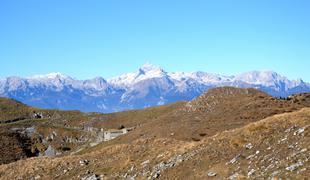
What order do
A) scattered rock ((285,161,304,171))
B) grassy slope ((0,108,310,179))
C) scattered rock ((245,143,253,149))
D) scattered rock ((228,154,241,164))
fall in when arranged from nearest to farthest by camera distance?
scattered rock ((285,161,304,171))
grassy slope ((0,108,310,179))
scattered rock ((228,154,241,164))
scattered rock ((245,143,253,149))

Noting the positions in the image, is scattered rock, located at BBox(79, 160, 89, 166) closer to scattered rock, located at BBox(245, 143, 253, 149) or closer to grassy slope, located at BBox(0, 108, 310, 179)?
grassy slope, located at BBox(0, 108, 310, 179)

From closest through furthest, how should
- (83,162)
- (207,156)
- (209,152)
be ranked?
(207,156) < (209,152) < (83,162)

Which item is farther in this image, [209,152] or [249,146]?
[209,152]

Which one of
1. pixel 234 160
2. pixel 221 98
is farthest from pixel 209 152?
pixel 221 98

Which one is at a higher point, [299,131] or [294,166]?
[299,131]

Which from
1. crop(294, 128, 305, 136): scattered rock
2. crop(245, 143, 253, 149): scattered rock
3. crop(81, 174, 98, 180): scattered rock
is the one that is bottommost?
crop(81, 174, 98, 180): scattered rock

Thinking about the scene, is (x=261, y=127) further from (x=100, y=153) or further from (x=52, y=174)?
(x=52, y=174)

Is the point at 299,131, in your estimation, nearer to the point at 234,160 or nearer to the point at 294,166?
the point at 234,160

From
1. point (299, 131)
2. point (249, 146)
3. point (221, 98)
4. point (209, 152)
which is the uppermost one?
point (299, 131)

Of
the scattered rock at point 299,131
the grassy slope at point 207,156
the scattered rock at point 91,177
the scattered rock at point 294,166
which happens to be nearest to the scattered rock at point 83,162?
the grassy slope at point 207,156

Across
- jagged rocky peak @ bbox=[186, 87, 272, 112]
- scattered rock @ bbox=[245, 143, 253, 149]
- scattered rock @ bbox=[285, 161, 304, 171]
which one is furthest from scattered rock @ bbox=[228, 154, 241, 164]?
jagged rocky peak @ bbox=[186, 87, 272, 112]

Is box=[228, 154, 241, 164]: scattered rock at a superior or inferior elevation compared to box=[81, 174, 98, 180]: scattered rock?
superior

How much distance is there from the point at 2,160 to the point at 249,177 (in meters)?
79.6

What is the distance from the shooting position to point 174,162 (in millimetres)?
34469
